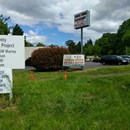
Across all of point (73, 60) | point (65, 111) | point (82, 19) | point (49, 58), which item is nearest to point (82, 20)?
point (82, 19)

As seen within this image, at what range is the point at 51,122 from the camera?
6.95 m

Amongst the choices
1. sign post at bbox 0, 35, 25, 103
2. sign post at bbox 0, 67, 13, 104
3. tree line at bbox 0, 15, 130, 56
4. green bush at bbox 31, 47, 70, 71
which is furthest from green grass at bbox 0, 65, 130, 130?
tree line at bbox 0, 15, 130, 56

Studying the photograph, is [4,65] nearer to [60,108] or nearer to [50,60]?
[60,108]

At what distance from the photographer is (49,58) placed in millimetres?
31422

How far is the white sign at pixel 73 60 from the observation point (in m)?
31.4

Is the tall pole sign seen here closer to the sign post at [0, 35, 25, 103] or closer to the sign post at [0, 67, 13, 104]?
the sign post at [0, 35, 25, 103]

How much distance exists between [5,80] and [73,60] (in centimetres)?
2249

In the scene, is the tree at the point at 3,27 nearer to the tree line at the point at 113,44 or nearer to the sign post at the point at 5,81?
the sign post at the point at 5,81

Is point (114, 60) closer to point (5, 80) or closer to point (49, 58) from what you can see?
point (49, 58)

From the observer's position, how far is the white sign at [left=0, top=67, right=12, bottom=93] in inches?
387

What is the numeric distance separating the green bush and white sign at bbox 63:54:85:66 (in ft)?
2.12

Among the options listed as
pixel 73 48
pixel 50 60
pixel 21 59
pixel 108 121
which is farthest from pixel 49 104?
Answer: pixel 73 48

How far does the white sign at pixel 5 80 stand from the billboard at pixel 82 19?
29.6m

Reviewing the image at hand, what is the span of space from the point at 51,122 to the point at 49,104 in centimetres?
214
